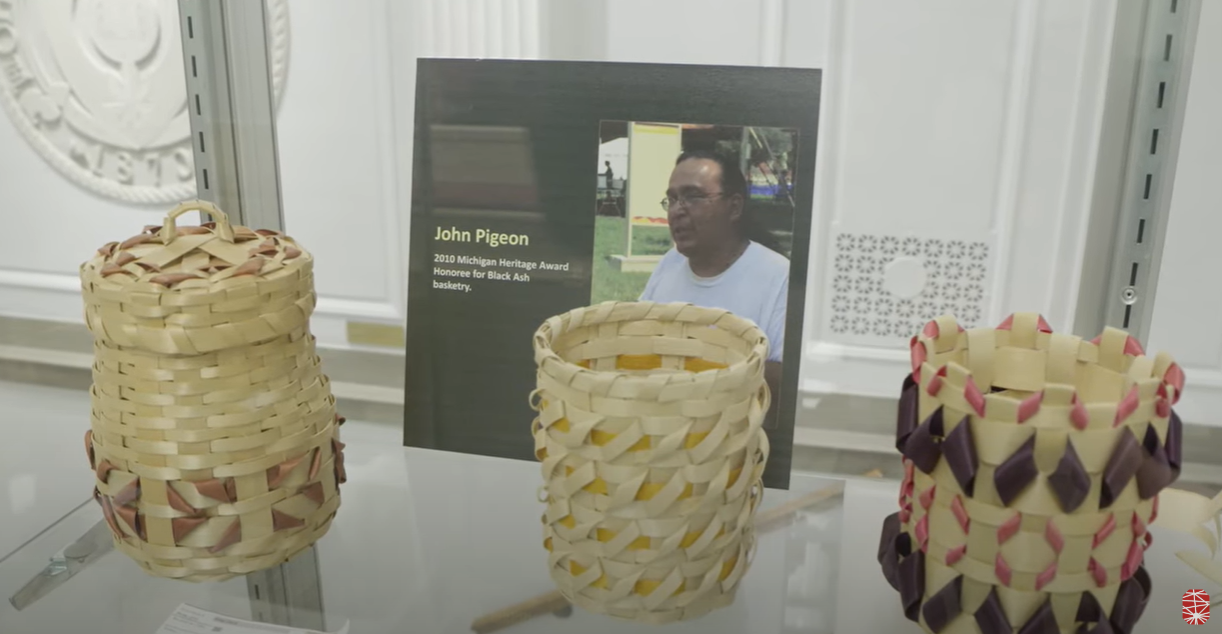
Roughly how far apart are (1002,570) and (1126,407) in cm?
10

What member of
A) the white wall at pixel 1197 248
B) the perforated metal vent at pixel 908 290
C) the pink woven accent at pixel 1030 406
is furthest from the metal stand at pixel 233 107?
the white wall at pixel 1197 248

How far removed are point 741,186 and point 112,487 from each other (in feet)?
1.44

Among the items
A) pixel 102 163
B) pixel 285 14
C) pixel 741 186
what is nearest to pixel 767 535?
pixel 741 186

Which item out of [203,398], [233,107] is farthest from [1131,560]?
[233,107]

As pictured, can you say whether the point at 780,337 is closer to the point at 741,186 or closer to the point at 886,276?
the point at 741,186

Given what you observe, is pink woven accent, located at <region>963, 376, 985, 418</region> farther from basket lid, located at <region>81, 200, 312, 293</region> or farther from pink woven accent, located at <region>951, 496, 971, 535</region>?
basket lid, located at <region>81, 200, 312, 293</region>

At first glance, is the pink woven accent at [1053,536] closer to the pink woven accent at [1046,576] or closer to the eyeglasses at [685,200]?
the pink woven accent at [1046,576]

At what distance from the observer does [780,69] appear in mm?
649

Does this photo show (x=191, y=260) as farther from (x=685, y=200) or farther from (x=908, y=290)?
(x=908, y=290)

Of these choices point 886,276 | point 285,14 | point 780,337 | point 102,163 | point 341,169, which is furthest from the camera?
point 102,163

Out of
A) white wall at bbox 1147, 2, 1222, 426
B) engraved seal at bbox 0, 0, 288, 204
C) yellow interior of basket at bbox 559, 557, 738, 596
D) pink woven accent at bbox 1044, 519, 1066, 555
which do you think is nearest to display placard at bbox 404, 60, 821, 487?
yellow interior of basket at bbox 559, 557, 738, 596

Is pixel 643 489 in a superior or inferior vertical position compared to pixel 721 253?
inferior

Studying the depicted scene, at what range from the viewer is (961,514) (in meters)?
0.48

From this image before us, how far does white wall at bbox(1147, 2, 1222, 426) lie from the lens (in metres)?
1.10
